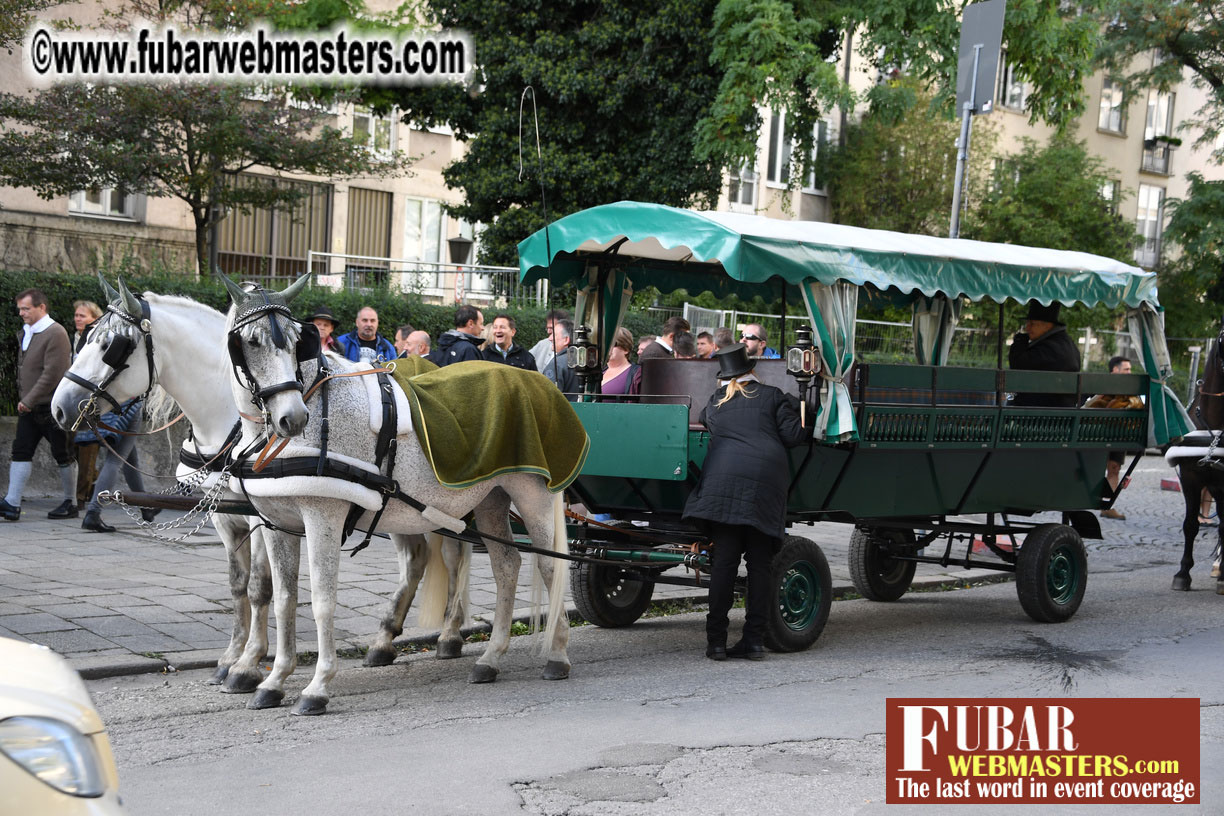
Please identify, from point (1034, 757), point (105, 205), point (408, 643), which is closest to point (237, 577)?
point (408, 643)

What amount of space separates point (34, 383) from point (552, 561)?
6.56 m

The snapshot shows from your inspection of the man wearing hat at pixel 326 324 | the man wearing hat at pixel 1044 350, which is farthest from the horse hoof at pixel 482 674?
the man wearing hat at pixel 1044 350

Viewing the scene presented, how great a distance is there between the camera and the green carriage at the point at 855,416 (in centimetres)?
770

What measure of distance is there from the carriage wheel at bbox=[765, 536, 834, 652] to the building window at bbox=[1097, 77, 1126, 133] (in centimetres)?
3494

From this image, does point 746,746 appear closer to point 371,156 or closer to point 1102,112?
point 371,156

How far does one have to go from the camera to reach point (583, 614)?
8.59 meters

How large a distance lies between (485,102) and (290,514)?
1580 centimetres

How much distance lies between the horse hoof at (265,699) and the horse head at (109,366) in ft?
5.06

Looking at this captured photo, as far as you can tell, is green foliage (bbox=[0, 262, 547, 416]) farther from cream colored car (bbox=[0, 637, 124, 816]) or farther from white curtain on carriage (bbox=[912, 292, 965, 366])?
cream colored car (bbox=[0, 637, 124, 816])

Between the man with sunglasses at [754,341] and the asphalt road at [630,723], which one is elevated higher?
the man with sunglasses at [754,341]

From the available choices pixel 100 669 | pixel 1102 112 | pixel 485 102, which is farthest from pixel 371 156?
pixel 1102 112

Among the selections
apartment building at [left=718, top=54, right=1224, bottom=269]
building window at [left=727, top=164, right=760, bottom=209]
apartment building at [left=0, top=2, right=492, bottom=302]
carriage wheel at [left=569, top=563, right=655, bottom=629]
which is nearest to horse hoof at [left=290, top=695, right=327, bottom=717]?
carriage wheel at [left=569, top=563, right=655, bottom=629]

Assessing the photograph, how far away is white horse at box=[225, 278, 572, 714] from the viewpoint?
19.5 feet

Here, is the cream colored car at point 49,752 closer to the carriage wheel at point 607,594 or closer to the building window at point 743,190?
the carriage wheel at point 607,594
